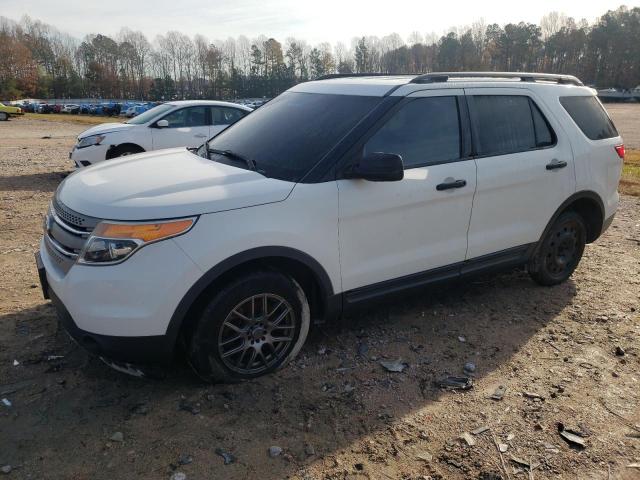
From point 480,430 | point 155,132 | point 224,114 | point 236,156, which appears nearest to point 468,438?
point 480,430

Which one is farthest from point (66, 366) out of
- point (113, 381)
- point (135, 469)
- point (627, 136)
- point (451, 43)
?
point (451, 43)

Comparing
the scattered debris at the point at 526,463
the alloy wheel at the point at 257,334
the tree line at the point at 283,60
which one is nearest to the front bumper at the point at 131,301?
the alloy wheel at the point at 257,334

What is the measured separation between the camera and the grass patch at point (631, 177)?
10.0 m

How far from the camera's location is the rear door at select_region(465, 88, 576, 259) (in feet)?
13.7

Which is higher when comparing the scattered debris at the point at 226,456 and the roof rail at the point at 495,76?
the roof rail at the point at 495,76

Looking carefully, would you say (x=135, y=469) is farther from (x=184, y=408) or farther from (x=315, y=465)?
(x=315, y=465)

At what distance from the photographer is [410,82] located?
3.94 metres

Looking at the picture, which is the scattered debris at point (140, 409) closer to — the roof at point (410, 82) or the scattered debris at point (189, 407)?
the scattered debris at point (189, 407)

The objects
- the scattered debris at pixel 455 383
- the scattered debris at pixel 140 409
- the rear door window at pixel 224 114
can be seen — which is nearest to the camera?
the scattered debris at pixel 140 409

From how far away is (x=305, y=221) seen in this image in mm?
3295

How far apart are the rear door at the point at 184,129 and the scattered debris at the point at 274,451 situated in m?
7.94

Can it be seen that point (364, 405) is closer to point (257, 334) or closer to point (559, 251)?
point (257, 334)

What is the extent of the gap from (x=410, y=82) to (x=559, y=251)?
7.86 ft

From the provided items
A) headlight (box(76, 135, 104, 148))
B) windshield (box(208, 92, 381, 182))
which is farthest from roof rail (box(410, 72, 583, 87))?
headlight (box(76, 135, 104, 148))
